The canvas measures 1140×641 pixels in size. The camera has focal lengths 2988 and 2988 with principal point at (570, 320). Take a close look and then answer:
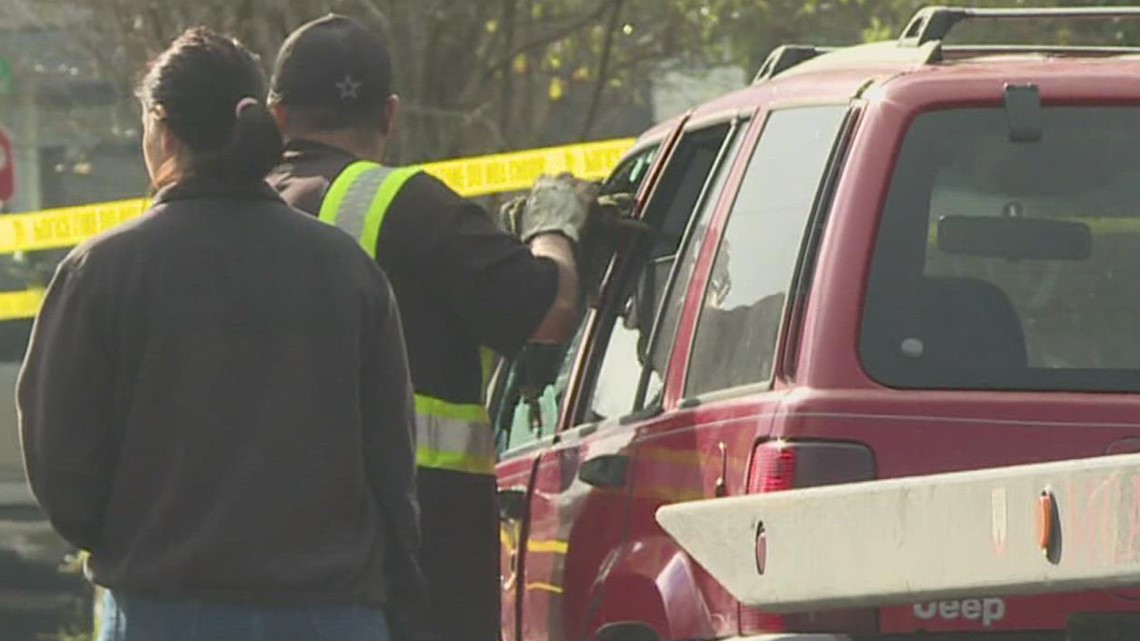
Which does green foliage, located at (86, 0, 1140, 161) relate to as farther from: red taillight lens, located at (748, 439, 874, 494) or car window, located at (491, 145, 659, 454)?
red taillight lens, located at (748, 439, 874, 494)

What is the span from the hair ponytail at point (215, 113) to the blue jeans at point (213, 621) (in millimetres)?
634

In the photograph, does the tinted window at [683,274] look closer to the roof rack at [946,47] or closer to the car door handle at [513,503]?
the roof rack at [946,47]

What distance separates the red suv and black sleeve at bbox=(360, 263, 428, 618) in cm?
65

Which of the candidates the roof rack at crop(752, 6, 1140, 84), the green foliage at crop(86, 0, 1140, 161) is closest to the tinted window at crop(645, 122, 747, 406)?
the roof rack at crop(752, 6, 1140, 84)

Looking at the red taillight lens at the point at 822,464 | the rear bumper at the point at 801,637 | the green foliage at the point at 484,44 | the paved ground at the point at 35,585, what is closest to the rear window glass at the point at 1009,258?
the red taillight lens at the point at 822,464

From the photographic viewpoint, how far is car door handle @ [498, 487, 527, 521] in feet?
20.8

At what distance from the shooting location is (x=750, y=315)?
517cm

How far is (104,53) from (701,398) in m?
8.81

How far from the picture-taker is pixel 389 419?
4.51 meters

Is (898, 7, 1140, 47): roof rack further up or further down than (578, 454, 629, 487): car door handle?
further up

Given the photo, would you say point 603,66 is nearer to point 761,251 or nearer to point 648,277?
point 648,277

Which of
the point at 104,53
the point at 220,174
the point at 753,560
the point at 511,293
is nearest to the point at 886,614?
the point at 753,560

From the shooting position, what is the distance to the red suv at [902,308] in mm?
4809

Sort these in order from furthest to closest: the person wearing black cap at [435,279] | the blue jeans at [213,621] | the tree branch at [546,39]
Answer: the tree branch at [546,39] < the person wearing black cap at [435,279] < the blue jeans at [213,621]
